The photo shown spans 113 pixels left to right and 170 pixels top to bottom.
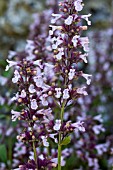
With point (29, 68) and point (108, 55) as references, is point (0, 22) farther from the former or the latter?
point (29, 68)

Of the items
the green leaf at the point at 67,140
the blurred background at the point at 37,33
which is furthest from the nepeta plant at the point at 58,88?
the blurred background at the point at 37,33

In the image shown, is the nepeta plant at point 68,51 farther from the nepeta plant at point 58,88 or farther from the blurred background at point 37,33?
the blurred background at point 37,33

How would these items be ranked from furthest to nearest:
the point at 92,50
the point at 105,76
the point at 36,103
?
the point at 92,50 < the point at 105,76 < the point at 36,103

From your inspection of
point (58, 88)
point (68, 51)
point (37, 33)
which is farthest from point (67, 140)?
point (37, 33)

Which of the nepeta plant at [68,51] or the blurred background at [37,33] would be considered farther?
the blurred background at [37,33]

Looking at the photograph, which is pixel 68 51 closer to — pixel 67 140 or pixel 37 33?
pixel 67 140

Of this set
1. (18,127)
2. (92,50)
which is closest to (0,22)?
(92,50)

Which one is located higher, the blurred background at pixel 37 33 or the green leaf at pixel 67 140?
the blurred background at pixel 37 33

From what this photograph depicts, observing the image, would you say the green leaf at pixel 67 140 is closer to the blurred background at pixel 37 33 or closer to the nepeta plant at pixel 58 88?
the nepeta plant at pixel 58 88

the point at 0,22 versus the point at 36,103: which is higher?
the point at 0,22
